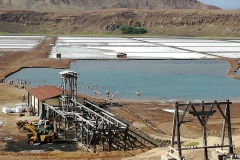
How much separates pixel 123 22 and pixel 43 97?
453 ft

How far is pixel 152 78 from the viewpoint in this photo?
53.2 meters

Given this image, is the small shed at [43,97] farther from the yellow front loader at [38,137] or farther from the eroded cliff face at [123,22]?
the eroded cliff face at [123,22]

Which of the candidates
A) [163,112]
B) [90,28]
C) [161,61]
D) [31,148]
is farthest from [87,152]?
[90,28]

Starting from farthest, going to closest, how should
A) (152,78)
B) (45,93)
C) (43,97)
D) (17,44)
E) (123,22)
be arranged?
(123,22)
(17,44)
(152,78)
(45,93)
(43,97)

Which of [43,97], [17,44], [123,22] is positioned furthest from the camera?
[123,22]

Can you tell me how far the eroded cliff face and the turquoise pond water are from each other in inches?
3359

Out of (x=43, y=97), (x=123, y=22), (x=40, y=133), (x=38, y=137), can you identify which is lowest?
(x=38, y=137)

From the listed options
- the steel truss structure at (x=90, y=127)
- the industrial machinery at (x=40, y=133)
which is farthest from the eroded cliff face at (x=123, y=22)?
the industrial machinery at (x=40, y=133)

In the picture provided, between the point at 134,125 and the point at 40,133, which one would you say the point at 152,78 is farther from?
the point at 40,133

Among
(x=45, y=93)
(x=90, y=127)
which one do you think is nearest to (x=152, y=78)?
(x=45, y=93)

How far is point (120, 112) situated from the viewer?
32750 mm

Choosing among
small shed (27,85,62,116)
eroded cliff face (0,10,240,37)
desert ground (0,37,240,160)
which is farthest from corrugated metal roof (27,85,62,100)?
eroded cliff face (0,10,240,37)

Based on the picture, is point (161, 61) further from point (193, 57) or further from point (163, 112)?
point (163, 112)

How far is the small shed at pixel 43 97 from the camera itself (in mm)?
30641
